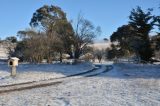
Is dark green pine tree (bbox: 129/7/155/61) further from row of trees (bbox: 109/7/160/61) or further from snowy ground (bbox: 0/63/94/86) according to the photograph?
snowy ground (bbox: 0/63/94/86)

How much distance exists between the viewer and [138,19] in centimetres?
6206

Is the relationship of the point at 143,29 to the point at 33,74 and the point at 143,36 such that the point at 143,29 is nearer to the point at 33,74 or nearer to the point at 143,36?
the point at 143,36

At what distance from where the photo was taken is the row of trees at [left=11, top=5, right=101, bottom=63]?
6244cm

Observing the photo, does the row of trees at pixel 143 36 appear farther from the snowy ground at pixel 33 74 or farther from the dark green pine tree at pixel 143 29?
the snowy ground at pixel 33 74

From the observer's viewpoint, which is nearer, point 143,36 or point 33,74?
point 33,74

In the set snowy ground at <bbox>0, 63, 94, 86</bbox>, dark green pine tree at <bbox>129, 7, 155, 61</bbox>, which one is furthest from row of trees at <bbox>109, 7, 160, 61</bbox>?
snowy ground at <bbox>0, 63, 94, 86</bbox>

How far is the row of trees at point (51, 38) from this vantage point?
62.4m

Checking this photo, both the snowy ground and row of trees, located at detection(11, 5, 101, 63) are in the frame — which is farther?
row of trees, located at detection(11, 5, 101, 63)

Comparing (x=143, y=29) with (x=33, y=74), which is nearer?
(x=33, y=74)

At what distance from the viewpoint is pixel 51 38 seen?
65.4 metres

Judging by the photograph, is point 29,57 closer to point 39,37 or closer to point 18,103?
point 39,37

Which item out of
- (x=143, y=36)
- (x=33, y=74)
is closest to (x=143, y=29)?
(x=143, y=36)

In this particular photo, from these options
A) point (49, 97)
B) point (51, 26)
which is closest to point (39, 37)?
point (51, 26)

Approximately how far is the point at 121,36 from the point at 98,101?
212 feet
